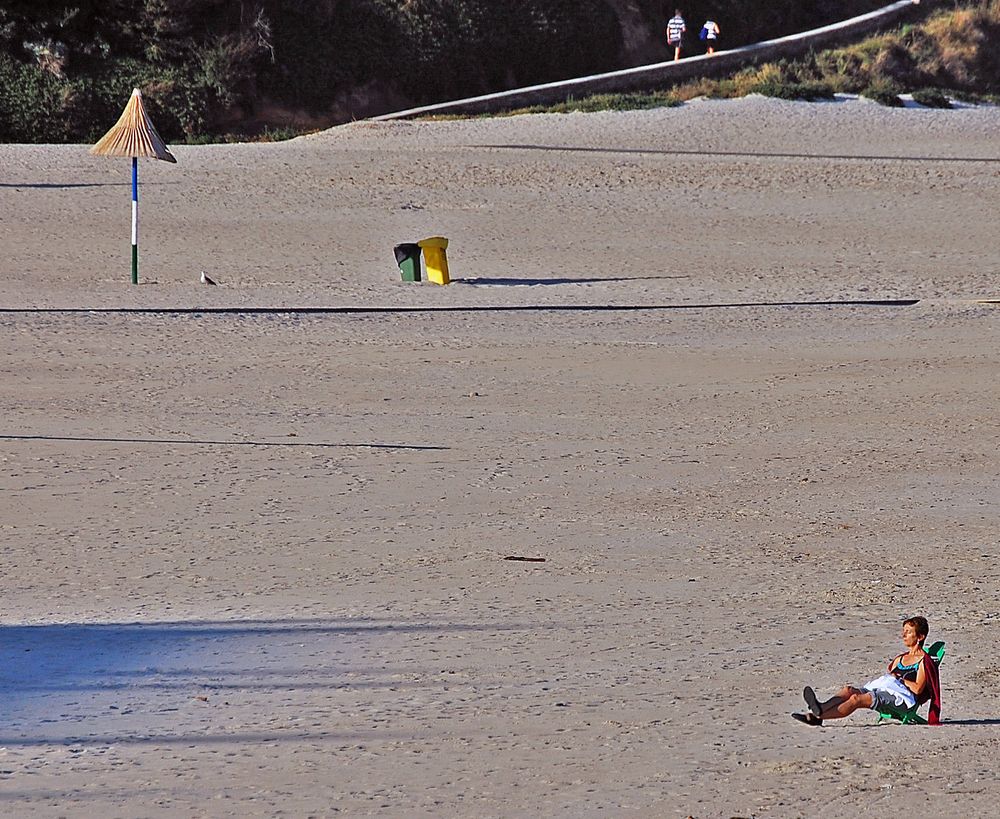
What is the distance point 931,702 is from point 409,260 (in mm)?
12128

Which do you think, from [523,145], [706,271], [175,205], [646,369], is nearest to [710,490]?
[646,369]

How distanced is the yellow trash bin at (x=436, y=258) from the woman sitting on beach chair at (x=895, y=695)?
11830 millimetres

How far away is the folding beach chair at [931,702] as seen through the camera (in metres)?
5.93

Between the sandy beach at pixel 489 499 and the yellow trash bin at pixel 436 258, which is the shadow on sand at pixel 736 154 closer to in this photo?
the sandy beach at pixel 489 499

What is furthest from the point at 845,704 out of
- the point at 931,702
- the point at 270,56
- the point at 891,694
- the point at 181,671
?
the point at 270,56

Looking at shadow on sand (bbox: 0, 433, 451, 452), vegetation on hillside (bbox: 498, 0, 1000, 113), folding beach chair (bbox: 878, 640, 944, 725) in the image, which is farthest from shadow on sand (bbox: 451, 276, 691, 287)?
folding beach chair (bbox: 878, 640, 944, 725)

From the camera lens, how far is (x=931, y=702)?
598cm

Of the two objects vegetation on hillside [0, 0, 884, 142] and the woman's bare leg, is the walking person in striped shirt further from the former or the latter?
the woman's bare leg

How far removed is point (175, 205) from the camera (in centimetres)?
2083

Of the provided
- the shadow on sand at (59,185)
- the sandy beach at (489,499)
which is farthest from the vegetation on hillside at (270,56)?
the sandy beach at (489,499)

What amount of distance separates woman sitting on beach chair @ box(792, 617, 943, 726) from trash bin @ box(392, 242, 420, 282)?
12.0 metres

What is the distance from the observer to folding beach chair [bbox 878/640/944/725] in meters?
5.93

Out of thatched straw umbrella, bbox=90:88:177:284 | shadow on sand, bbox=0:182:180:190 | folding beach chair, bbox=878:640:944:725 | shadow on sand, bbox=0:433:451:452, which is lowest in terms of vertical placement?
folding beach chair, bbox=878:640:944:725

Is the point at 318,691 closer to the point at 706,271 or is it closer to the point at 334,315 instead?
the point at 334,315
